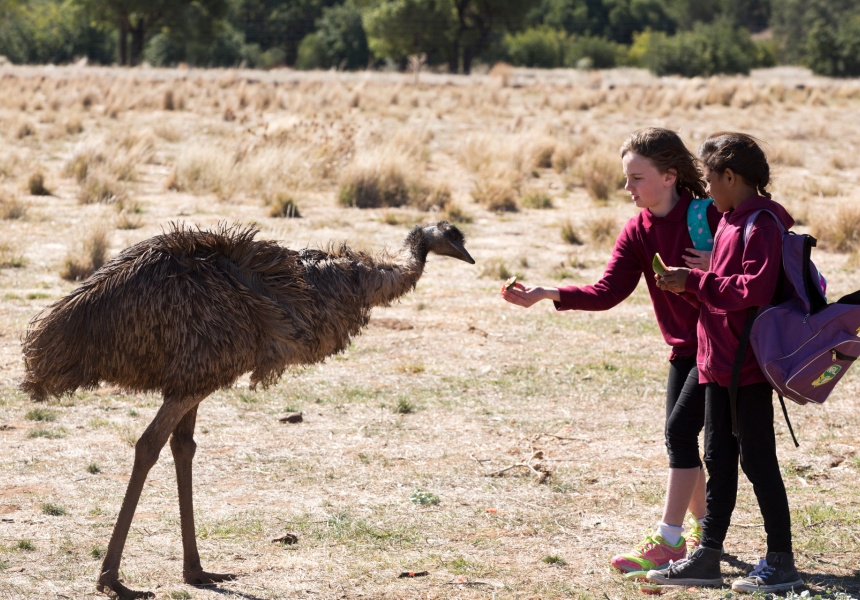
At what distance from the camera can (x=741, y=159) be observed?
13.4 ft

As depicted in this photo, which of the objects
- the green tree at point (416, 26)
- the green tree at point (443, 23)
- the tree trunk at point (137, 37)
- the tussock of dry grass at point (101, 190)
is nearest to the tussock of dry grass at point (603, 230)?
the tussock of dry grass at point (101, 190)

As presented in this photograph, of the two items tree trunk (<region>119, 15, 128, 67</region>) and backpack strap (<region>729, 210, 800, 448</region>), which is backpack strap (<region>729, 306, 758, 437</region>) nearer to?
backpack strap (<region>729, 210, 800, 448</region>)

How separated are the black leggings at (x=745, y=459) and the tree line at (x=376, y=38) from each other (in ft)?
131

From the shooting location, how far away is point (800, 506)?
17.3 feet

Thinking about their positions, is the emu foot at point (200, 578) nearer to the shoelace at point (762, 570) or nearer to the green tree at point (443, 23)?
the shoelace at point (762, 570)

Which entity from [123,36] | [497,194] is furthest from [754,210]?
[123,36]

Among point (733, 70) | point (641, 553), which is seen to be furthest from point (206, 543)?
point (733, 70)

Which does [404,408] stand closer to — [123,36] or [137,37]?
[123,36]

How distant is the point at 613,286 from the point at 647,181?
489 mm

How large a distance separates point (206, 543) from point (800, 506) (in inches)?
109

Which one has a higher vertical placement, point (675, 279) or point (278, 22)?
point (278, 22)

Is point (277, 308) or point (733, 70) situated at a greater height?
point (733, 70)

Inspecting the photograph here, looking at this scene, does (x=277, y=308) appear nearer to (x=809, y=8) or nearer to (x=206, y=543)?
(x=206, y=543)

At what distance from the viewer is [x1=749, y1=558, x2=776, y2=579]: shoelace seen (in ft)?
13.8
